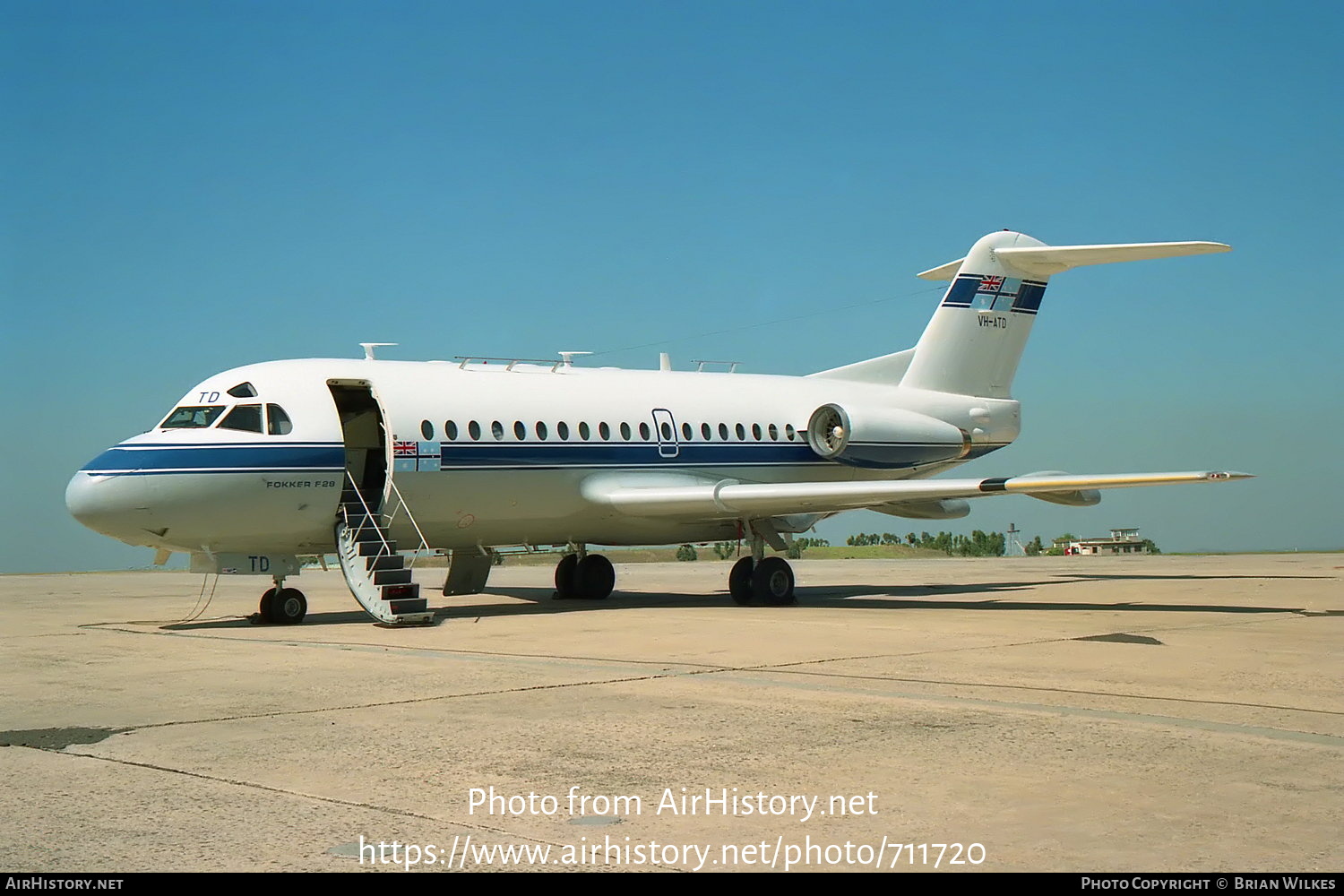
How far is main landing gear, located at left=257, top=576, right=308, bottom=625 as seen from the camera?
17828mm

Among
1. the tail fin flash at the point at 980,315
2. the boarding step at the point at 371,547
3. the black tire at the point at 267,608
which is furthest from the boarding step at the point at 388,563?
the tail fin flash at the point at 980,315

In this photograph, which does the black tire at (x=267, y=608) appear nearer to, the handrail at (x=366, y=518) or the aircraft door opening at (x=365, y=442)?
the handrail at (x=366, y=518)

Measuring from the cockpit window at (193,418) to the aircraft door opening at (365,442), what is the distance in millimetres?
2245

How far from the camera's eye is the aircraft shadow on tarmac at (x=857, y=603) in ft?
58.7

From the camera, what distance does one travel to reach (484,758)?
23.7 feet

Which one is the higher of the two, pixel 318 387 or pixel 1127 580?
pixel 318 387

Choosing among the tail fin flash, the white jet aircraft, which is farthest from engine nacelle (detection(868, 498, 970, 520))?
the tail fin flash

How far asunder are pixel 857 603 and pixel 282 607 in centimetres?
884

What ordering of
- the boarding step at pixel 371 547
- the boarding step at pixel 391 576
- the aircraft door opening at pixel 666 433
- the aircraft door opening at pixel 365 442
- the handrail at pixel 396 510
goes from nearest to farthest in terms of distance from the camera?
the boarding step at pixel 391 576 → the boarding step at pixel 371 547 → the handrail at pixel 396 510 → the aircraft door opening at pixel 365 442 → the aircraft door opening at pixel 666 433

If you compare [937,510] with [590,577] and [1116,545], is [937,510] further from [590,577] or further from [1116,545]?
[1116,545]

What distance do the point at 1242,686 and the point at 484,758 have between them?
605 centimetres

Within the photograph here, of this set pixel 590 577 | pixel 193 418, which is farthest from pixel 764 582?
pixel 193 418
